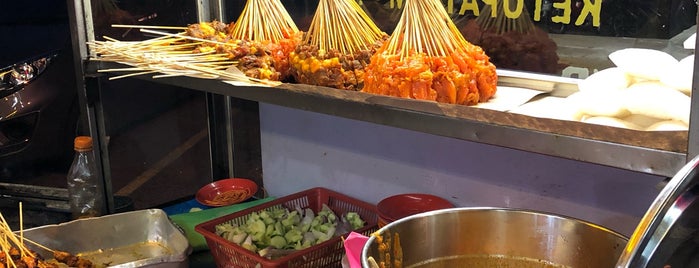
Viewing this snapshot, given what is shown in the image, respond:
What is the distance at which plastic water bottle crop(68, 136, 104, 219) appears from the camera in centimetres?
262

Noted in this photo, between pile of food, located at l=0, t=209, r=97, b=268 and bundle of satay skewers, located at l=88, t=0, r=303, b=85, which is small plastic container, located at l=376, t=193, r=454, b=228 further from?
pile of food, located at l=0, t=209, r=97, b=268

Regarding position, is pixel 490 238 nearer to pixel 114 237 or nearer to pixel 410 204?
pixel 410 204

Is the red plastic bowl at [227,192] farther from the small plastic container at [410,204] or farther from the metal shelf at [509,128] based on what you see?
the metal shelf at [509,128]

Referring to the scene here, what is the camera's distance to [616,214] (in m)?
1.70

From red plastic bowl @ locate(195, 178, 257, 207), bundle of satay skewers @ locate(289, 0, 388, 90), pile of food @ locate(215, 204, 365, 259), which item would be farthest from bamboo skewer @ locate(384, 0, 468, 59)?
red plastic bowl @ locate(195, 178, 257, 207)

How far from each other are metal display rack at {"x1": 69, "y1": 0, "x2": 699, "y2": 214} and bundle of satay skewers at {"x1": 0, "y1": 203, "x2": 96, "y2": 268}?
66cm

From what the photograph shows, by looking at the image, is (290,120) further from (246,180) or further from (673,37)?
(673,37)

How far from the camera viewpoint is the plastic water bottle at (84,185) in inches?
103

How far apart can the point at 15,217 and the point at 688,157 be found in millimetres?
4049

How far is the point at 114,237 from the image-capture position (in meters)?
2.28

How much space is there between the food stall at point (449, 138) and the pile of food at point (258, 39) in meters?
0.13

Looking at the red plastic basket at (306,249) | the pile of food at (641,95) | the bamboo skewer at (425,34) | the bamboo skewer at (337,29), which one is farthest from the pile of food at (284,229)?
the pile of food at (641,95)

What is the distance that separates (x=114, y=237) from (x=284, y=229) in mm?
635

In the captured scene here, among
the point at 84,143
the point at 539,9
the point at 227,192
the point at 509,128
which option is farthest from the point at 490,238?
the point at 84,143
